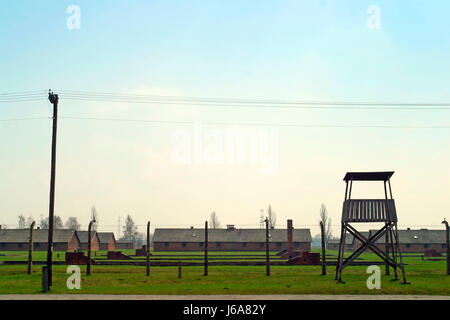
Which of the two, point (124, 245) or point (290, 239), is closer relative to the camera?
point (290, 239)

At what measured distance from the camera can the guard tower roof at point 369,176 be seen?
27078 millimetres

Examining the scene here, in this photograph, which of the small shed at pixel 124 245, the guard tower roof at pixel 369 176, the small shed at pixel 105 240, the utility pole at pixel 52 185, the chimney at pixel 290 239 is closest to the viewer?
the utility pole at pixel 52 185

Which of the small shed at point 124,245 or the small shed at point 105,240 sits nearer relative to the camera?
the small shed at point 105,240

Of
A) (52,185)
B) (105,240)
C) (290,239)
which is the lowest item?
(105,240)

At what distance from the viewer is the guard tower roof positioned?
88.8ft

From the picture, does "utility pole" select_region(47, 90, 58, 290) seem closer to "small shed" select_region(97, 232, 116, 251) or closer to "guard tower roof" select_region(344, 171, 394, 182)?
"guard tower roof" select_region(344, 171, 394, 182)

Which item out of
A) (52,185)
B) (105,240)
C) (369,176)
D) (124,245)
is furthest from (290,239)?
(124,245)

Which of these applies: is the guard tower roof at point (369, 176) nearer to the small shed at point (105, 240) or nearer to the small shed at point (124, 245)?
the small shed at point (105, 240)

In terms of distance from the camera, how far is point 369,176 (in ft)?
90.6

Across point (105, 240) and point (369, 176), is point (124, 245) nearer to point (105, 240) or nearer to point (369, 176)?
point (105, 240)

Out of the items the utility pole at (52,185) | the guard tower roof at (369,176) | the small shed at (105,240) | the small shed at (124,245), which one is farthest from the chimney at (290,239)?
the small shed at (124,245)
